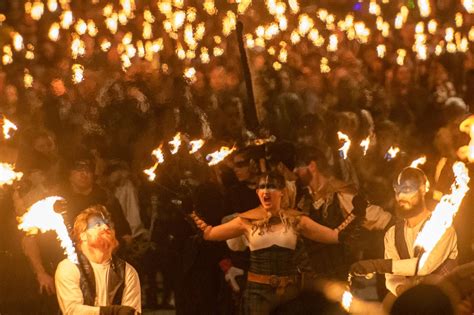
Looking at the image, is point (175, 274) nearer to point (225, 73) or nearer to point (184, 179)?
point (184, 179)

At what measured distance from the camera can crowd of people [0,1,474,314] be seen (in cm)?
1080

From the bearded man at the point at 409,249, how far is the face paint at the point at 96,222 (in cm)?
195

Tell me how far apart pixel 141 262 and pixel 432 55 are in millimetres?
6810

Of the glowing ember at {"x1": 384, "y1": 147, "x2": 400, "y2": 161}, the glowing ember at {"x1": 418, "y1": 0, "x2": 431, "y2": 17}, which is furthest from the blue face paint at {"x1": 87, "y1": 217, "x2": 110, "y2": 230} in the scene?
the glowing ember at {"x1": 418, "y1": 0, "x2": 431, "y2": 17}

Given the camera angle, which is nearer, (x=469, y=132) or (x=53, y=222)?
(x=53, y=222)

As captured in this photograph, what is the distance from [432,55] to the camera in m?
17.7

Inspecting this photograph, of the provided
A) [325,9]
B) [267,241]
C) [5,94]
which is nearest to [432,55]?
[325,9]

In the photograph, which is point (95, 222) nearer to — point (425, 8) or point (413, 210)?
point (413, 210)

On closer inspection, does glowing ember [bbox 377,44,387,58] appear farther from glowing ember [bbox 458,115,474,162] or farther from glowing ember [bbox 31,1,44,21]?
glowing ember [bbox 458,115,474,162]

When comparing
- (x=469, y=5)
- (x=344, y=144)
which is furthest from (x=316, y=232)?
(x=469, y=5)

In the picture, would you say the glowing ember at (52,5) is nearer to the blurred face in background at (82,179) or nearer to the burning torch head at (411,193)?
the blurred face in background at (82,179)

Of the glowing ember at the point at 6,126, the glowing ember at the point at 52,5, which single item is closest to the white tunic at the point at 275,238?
the glowing ember at the point at 6,126

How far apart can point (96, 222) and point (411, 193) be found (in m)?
2.46

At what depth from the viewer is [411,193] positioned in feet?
33.0
